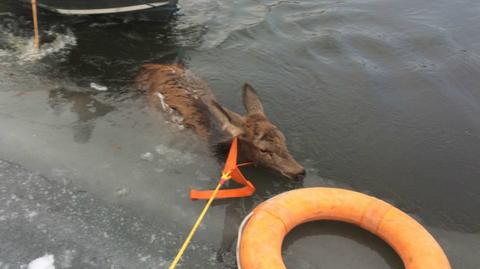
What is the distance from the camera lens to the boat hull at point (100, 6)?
349 inches

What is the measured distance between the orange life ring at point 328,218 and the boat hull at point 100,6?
637 cm

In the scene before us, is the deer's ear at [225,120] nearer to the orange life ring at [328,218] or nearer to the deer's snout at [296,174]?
the deer's snout at [296,174]

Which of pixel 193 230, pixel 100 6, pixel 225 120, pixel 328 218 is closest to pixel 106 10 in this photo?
pixel 100 6

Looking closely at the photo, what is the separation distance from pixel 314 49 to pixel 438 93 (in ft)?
8.50

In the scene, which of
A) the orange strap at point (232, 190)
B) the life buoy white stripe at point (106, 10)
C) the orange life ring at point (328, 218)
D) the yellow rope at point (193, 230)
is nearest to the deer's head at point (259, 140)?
the orange strap at point (232, 190)

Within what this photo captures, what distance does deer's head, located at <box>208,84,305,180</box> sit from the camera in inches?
201

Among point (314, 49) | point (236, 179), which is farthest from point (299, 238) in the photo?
point (314, 49)

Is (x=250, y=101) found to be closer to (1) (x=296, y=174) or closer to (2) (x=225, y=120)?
(2) (x=225, y=120)

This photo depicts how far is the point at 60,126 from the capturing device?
6.00 meters

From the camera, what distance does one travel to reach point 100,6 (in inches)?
351

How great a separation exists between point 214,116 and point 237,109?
4.13 feet

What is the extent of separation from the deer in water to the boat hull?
7.57ft

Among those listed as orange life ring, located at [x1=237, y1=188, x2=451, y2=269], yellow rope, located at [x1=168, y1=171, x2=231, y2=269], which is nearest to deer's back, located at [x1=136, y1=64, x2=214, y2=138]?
yellow rope, located at [x1=168, y1=171, x2=231, y2=269]

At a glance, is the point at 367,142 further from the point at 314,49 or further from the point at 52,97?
the point at 52,97
